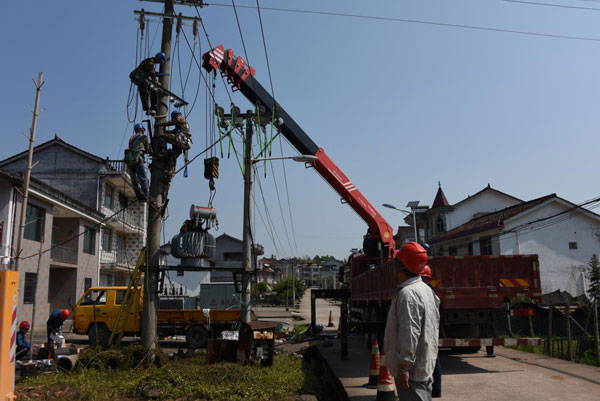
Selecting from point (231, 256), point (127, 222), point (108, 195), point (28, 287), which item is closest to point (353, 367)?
point (28, 287)

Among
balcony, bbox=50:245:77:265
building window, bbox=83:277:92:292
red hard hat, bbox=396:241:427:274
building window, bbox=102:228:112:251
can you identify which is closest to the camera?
red hard hat, bbox=396:241:427:274

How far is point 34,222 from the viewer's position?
22188mm

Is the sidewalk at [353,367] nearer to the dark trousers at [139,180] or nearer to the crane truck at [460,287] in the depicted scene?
the crane truck at [460,287]

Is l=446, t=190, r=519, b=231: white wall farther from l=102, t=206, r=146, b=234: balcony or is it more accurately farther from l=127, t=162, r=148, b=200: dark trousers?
l=127, t=162, r=148, b=200: dark trousers

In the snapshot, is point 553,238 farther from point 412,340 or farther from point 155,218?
point 412,340

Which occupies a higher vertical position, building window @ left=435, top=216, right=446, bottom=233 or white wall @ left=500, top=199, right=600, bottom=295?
building window @ left=435, top=216, right=446, bottom=233

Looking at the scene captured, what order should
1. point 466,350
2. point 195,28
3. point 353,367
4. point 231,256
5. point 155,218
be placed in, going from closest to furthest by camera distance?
point 155,218 < point 353,367 < point 195,28 < point 466,350 < point 231,256

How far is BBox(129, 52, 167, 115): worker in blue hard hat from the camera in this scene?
948cm

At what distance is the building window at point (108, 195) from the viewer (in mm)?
32094

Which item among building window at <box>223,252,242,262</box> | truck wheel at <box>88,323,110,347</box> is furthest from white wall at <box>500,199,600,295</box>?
building window at <box>223,252,242,262</box>

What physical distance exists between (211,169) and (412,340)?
8.80 metres

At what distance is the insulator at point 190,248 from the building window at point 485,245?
25226 mm

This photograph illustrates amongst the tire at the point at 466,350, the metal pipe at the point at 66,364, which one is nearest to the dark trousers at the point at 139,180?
the metal pipe at the point at 66,364

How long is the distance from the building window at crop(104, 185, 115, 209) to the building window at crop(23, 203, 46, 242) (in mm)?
9391
